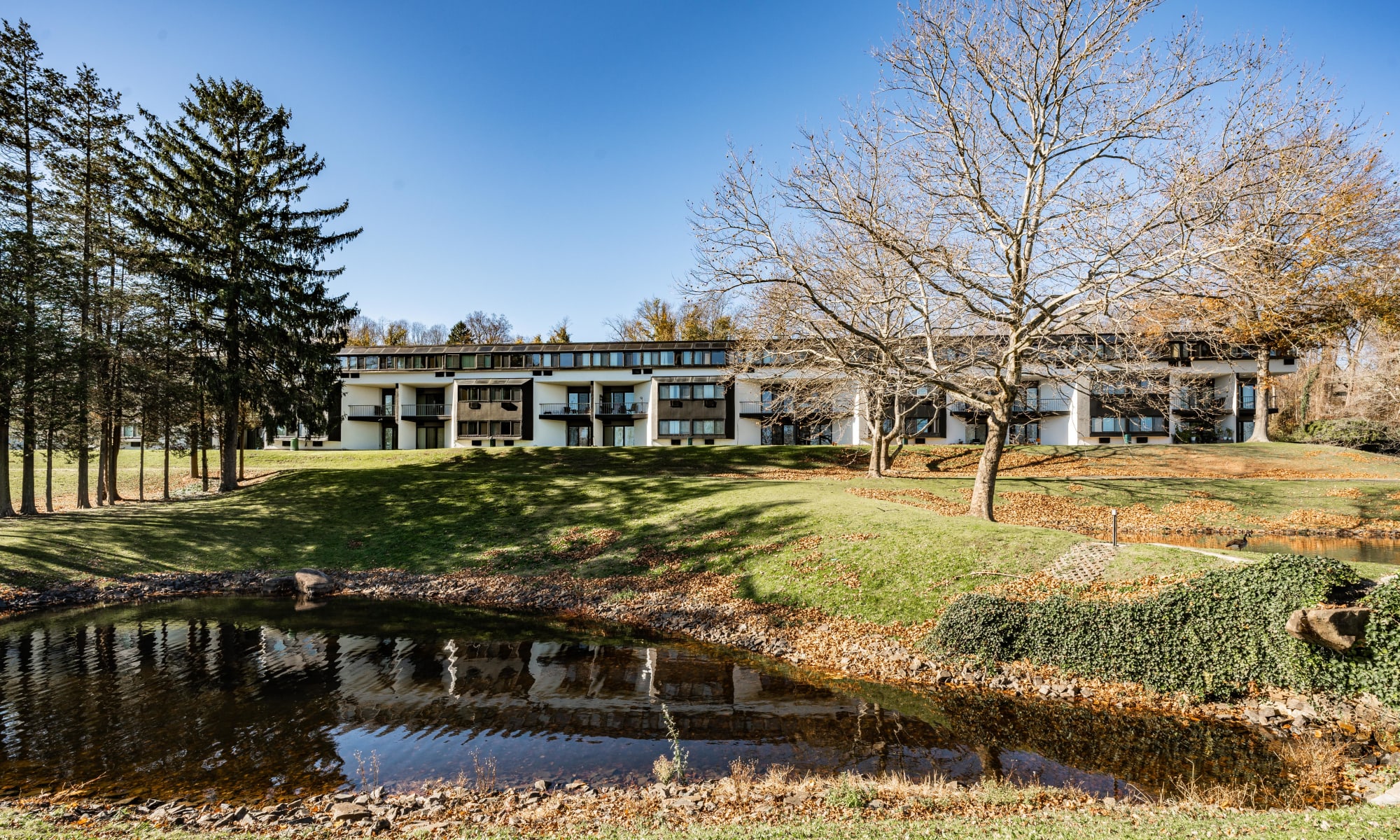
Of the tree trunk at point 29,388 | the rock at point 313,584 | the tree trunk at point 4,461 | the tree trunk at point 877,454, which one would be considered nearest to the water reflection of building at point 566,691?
the rock at point 313,584

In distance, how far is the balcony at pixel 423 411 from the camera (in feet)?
170

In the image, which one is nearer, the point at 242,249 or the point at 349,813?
the point at 349,813

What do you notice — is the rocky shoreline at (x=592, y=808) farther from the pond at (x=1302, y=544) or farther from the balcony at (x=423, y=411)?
the balcony at (x=423, y=411)

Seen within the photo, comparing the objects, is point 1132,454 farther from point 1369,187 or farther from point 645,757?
point 645,757

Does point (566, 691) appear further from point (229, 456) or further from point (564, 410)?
point (564, 410)

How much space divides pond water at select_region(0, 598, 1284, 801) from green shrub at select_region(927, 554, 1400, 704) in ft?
3.66

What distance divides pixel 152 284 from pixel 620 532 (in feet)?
72.0

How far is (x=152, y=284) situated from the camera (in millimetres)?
25422

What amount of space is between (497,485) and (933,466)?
2409 cm

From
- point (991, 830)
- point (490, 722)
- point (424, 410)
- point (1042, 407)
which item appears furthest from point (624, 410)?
point (991, 830)

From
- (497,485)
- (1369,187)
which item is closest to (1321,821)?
(497,485)

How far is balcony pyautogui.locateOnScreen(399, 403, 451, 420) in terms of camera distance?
51.7 meters

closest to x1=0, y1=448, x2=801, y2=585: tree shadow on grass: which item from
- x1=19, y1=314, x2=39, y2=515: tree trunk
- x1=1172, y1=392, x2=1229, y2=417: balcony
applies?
x1=19, y1=314, x2=39, y2=515: tree trunk

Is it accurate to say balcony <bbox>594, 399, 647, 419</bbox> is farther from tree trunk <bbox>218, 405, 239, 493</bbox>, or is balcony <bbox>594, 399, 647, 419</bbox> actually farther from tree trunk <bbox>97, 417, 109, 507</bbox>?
tree trunk <bbox>97, 417, 109, 507</bbox>
